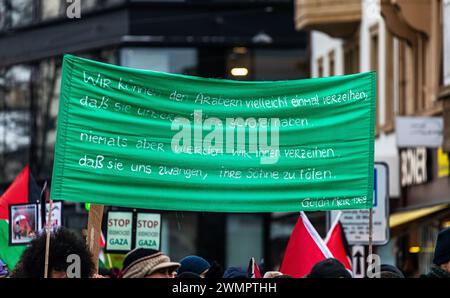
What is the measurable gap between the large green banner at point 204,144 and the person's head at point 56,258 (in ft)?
1.05

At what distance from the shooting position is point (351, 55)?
1441 inches

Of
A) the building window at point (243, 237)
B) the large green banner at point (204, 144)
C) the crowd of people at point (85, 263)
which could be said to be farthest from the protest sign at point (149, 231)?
the building window at point (243, 237)

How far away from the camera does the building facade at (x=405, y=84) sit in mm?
27281

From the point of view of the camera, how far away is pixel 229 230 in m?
39.8

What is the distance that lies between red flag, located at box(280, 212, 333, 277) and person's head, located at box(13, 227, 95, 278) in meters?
3.55

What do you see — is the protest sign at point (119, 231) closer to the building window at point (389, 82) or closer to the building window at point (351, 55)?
the building window at point (389, 82)

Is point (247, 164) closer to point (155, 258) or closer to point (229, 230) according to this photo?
point (155, 258)

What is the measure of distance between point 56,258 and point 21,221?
5.87m

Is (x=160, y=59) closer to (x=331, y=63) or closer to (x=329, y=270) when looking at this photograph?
(x=331, y=63)

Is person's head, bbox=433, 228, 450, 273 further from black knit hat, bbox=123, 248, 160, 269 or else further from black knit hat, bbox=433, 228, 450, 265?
black knit hat, bbox=123, 248, 160, 269

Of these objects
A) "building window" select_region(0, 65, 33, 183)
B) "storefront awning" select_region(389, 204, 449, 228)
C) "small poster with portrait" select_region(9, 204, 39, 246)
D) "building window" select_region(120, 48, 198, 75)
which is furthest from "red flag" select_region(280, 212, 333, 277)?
"building window" select_region(0, 65, 33, 183)

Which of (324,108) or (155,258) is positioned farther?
(324,108)
